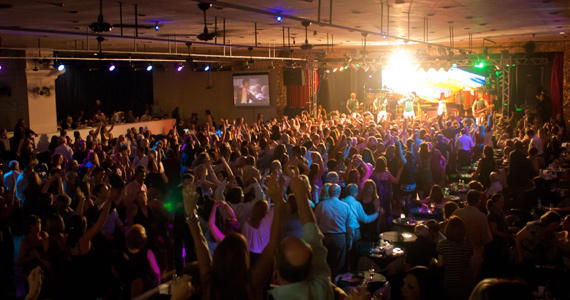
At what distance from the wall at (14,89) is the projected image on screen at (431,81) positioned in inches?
460

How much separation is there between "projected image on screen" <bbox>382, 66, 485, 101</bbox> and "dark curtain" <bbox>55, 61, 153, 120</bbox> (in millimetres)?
9928

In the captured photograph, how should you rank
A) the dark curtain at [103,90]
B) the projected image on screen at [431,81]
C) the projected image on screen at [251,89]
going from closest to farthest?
the projected image on screen at [431,81]
the dark curtain at [103,90]
the projected image on screen at [251,89]

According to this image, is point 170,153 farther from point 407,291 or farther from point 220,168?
point 407,291

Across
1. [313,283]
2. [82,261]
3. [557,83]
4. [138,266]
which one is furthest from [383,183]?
[557,83]

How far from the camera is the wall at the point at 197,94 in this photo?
66.7 ft

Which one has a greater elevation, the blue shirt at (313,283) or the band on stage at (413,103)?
the band on stage at (413,103)

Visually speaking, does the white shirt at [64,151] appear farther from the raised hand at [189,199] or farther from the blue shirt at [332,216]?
the raised hand at [189,199]

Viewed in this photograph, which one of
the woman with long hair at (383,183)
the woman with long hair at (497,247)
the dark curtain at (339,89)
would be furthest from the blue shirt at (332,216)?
the dark curtain at (339,89)

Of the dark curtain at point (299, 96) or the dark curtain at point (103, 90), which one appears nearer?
the dark curtain at point (103, 90)

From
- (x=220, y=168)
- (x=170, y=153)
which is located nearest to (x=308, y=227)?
(x=220, y=168)

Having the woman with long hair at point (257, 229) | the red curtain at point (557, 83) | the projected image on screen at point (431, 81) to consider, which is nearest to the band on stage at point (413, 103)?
the projected image on screen at point (431, 81)

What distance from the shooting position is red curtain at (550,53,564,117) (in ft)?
53.5

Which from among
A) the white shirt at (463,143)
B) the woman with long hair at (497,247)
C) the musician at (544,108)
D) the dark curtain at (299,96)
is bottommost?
the woman with long hair at (497,247)

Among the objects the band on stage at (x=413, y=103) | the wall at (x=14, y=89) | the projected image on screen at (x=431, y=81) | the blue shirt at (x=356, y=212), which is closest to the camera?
the blue shirt at (x=356, y=212)
